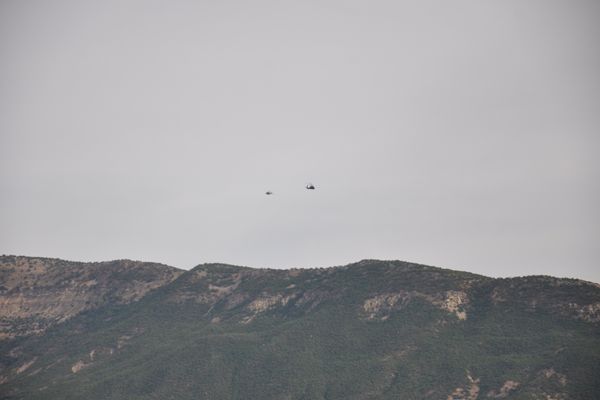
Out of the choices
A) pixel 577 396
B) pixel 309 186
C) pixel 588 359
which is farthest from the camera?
pixel 588 359

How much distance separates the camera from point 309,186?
147625mm

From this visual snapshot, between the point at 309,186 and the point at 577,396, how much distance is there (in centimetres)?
9753

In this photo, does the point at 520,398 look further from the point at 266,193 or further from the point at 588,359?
the point at 266,193

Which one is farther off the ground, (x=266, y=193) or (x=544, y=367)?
(x=266, y=193)

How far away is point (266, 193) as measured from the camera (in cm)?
15875

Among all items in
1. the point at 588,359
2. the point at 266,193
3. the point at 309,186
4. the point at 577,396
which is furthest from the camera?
the point at 588,359

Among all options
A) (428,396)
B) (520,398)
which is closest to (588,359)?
(520,398)

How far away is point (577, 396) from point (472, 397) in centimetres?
2866

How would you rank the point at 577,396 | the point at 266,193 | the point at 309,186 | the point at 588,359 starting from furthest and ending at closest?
the point at 588,359, the point at 577,396, the point at 266,193, the point at 309,186

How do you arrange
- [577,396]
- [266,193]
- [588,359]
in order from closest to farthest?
[266,193], [577,396], [588,359]

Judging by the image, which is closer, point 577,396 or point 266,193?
point 266,193

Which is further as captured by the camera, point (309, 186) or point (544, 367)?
point (544, 367)

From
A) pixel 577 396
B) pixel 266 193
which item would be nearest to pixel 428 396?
pixel 577 396

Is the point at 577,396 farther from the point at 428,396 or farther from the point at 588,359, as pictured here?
the point at 428,396
